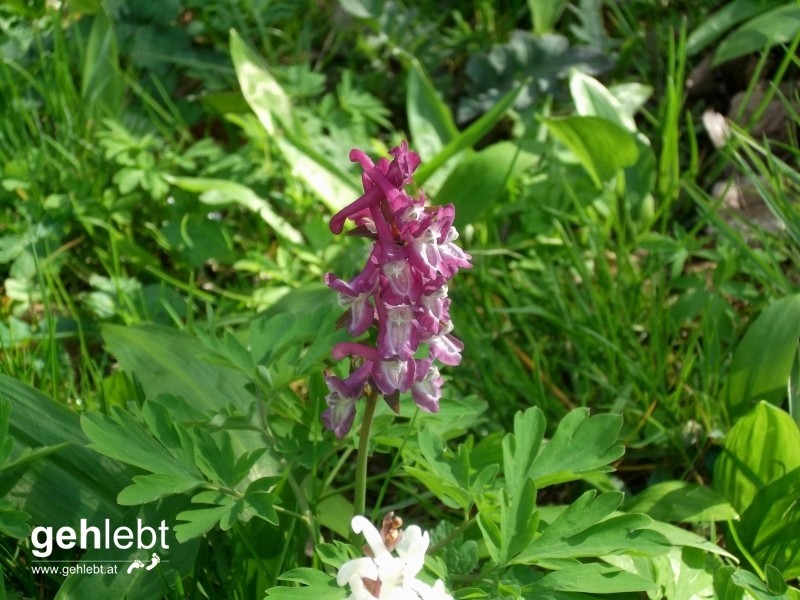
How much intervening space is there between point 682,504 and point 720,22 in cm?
219

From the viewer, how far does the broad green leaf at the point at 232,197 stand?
2.87 meters

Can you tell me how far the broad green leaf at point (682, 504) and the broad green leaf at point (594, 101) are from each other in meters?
1.39

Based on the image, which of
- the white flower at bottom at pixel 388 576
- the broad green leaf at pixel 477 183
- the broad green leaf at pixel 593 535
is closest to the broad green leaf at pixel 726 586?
the broad green leaf at pixel 593 535

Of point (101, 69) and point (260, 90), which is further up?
point (101, 69)

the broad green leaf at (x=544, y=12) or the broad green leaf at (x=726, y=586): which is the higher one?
the broad green leaf at (x=544, y=12)

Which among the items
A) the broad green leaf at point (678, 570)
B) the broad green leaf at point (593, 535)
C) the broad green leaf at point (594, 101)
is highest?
the broad green leaf at point (594, 101)

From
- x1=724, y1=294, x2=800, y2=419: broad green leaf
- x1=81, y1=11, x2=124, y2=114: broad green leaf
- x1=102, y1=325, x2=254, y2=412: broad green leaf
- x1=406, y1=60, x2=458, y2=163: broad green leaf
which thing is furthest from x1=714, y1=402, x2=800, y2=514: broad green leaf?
x1=81, y1=11, x2=124, y2=114: broad green leaf

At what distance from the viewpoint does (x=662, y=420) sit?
229 centimetres

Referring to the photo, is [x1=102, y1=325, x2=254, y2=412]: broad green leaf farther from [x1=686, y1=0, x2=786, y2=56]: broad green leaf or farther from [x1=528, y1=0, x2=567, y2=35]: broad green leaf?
[x1=686, y1=0, x2=786, y2=56]: broad green leaf

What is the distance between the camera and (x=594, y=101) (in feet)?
9.99

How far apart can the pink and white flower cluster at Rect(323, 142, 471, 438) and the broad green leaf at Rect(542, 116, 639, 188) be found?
1363 mm

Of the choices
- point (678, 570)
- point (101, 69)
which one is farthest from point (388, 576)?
point (101, 69)

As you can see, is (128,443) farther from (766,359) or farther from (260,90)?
(260,90)

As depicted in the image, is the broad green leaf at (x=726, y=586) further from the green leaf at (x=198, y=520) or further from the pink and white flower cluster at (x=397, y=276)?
the green leaf at (x=198, y=520)
